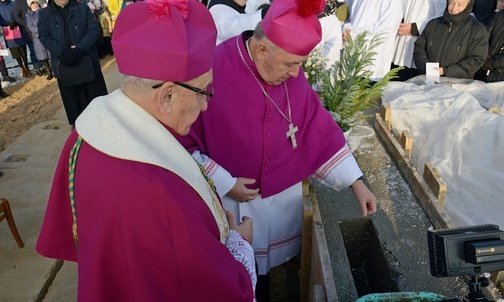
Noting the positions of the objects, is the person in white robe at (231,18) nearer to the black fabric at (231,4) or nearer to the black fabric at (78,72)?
the black fabric at (231,4)

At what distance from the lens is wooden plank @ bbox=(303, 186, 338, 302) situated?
1910mm

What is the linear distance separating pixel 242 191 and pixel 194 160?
2.69 feet

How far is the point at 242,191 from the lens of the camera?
2.27m

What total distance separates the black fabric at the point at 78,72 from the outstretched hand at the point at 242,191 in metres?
4.19

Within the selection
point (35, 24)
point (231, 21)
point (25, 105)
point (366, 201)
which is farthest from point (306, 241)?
point (35, 24)

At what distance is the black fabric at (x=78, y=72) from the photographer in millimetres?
5559

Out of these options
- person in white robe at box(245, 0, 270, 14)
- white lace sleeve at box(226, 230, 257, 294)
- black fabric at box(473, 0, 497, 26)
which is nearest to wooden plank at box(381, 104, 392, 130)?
person in white robe at box(245, 0, 270, 14)

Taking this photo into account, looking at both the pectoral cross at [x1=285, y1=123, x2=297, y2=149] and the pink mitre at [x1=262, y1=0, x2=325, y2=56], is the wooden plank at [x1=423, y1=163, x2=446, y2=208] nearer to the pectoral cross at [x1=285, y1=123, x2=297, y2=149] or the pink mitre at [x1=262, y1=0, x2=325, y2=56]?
the pectoral cross at [x1=285, y1=123, x2=297, y2=149]

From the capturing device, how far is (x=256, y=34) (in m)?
2.25

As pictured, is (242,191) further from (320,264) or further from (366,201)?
(366,201)

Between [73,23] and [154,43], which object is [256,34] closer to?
[154,43]

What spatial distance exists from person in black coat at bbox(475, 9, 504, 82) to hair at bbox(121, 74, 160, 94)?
17.9 feet

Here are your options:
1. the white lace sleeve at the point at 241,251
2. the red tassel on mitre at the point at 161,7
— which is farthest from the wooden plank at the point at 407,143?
the red tassel on mitre at the point at 161,7

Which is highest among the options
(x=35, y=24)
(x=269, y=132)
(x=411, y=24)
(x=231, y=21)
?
(x=231, y=21)
